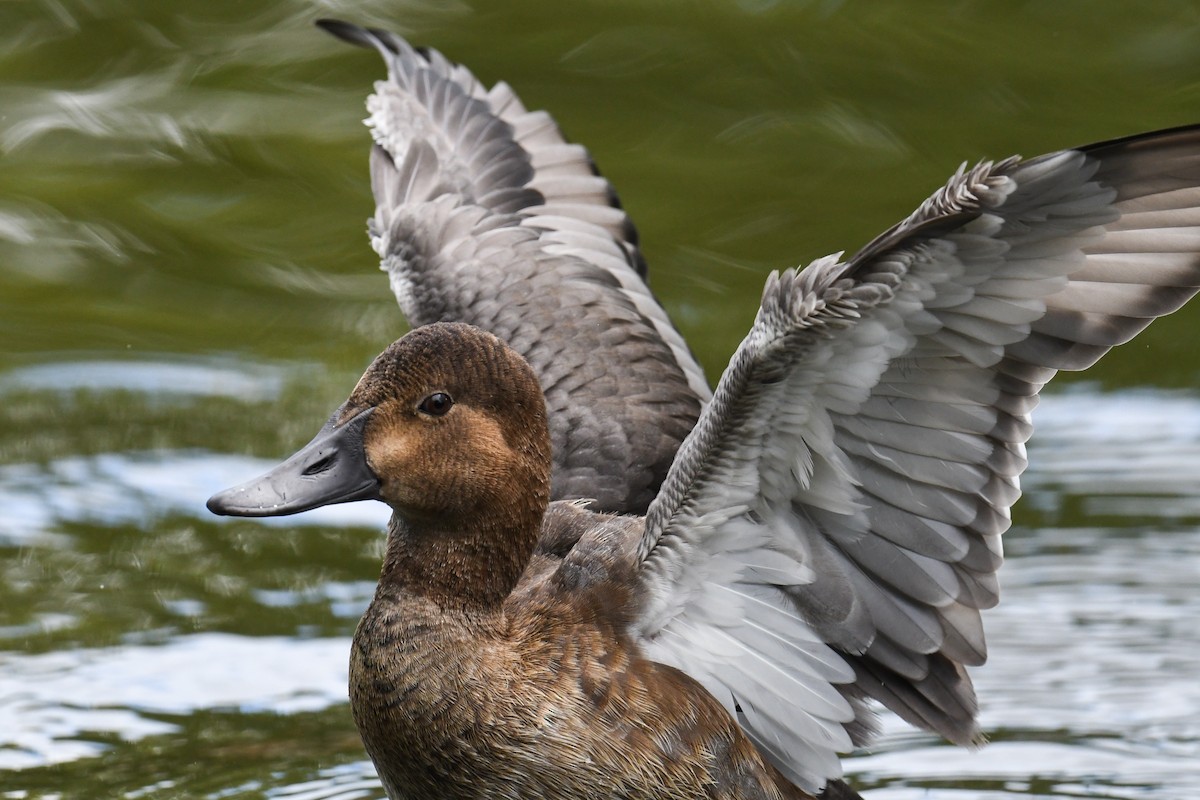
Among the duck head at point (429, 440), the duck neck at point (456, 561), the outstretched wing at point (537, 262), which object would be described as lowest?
the duck neck at point (456, 561)

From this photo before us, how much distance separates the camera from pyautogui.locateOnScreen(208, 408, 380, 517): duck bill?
14.3 feet

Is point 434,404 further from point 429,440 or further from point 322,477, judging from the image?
point 322,477

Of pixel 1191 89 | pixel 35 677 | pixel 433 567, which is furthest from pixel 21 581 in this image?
pixel 1191 89

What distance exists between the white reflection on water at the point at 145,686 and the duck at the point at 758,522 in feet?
4.78

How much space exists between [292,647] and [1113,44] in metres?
5.66

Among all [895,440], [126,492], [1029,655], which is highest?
[1029,655]

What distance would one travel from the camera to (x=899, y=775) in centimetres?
548

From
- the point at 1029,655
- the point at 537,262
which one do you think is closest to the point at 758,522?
the point at 537,262

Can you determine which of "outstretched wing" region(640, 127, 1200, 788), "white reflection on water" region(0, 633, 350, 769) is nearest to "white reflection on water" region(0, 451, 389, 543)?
"white reflection on water" region(0, 633, 350, 769)

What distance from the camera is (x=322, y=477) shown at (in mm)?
4406

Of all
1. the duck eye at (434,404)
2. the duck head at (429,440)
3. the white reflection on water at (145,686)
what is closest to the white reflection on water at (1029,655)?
the white reflection on water at (145,686)

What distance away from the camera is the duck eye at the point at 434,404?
4.46m

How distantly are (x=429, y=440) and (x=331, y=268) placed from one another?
5243 mm

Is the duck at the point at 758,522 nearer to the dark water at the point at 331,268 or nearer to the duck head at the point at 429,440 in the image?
the duck head at the point at 429,440
